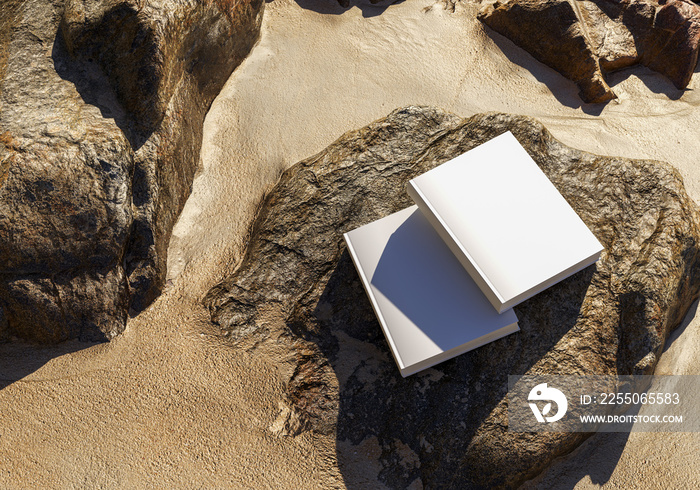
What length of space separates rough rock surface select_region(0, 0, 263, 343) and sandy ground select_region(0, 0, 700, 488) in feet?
1.21

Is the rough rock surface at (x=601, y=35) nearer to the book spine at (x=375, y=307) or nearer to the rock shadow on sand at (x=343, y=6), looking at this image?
the rock shadow on sand at (x=343, y=6)

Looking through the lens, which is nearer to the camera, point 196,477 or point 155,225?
point 196,477

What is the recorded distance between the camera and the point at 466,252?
439 cm

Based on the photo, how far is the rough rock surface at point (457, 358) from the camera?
452cm

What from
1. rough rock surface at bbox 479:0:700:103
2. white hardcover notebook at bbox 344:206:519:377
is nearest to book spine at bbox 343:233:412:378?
white hardcover notebook at bbox 344:206:519:377

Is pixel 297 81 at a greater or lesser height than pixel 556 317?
greater

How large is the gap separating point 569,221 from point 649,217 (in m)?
1.08

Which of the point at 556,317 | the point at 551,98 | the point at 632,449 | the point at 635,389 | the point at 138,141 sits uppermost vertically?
the point at 138,141

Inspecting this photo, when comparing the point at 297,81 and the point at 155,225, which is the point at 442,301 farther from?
the point at 297,81

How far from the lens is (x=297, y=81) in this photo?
6.91 m

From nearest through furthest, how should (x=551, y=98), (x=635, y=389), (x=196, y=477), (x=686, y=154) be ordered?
(x=196, y=477) → (x=635, y=389) → (x=686, y=154) → (x=551, y=98)

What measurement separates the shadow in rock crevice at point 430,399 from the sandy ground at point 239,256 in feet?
1.16

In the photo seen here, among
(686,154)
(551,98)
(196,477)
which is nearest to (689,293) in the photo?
(686,154)
